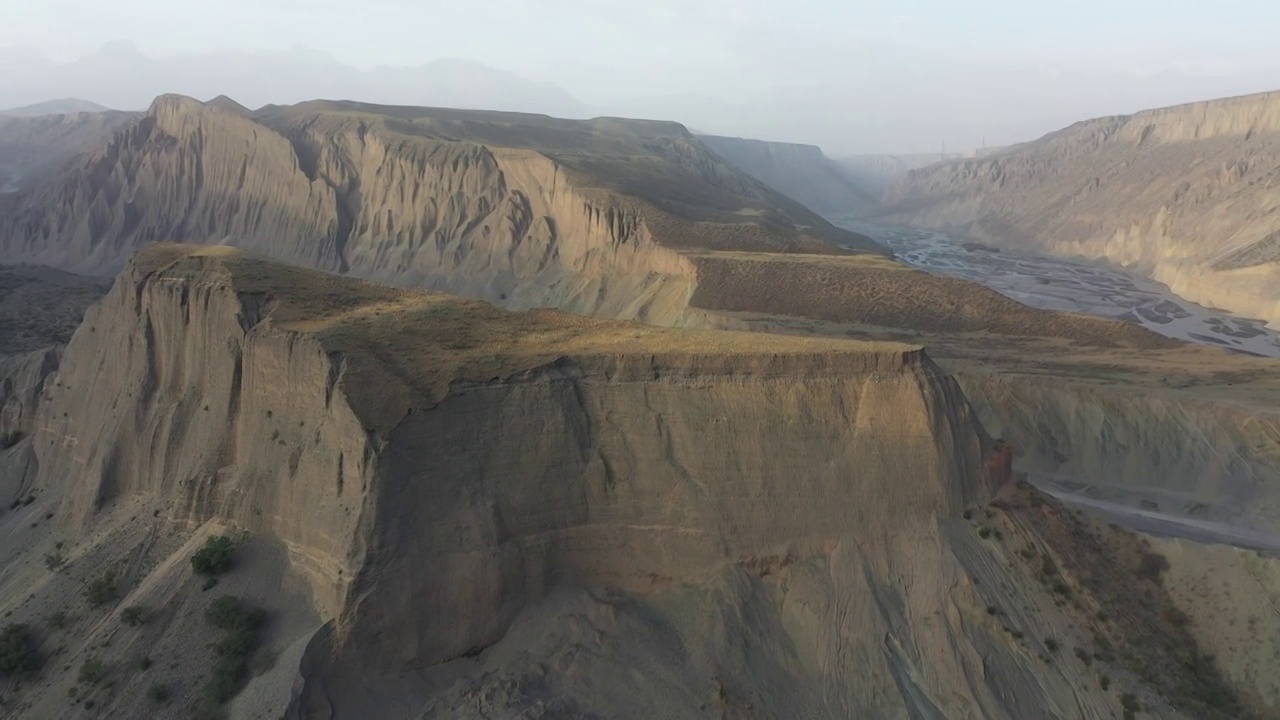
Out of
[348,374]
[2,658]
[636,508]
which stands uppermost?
[348,374]

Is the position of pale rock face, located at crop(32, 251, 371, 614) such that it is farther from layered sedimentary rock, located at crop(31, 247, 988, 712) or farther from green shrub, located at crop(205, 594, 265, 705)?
green shrub, located at crop(205, 594, 265, 705)

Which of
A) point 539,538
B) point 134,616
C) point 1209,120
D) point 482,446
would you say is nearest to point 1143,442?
point 539,538

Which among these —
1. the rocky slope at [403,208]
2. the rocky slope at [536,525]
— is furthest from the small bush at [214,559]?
the rocky slope at [403,208]

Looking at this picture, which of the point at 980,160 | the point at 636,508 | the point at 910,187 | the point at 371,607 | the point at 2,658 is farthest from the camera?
the point at 910,187

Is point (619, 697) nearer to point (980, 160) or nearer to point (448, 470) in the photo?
point (448, 470)

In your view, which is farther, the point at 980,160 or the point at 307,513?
the point at 980,160

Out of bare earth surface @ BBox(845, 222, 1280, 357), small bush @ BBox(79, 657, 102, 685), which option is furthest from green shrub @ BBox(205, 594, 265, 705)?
bare earth surface @ BBox(845, 222, 1280, 357)

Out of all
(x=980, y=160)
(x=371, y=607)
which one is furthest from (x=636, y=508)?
(x=980, y=160)

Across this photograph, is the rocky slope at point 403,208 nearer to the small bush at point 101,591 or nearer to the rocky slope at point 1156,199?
the small bush at point 101,591
